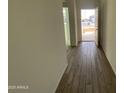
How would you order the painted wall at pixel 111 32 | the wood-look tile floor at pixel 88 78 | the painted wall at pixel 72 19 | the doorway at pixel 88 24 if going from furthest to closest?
1. the doorway at pixel 88 24
2. the painted wall at pixel 72 19
3. the painted wall at pixel 111 32
4. the wood-look tile floor at pixel 88 78

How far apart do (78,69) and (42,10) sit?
3271 mm

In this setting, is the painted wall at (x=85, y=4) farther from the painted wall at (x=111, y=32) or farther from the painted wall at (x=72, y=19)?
the painted wall at (x=111, y=32)

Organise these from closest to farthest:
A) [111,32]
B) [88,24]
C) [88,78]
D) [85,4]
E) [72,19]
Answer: [88,78] < [111,32] < [72,19] < [85,4] < [88,24]

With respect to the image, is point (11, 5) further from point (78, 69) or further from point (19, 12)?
point (78, 69)

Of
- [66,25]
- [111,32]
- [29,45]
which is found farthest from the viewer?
[66,25]

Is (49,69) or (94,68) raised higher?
(49,69)

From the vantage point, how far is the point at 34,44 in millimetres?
2943

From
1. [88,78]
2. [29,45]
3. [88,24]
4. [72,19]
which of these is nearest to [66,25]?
[72,19]

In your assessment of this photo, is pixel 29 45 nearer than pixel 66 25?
Yes

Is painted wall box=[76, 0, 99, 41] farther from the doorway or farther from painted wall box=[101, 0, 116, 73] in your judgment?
painted wall box=[101, 0, 116, 73]

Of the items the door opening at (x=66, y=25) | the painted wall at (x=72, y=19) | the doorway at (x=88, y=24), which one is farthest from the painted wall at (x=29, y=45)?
the doorway at (x=88, y=24)

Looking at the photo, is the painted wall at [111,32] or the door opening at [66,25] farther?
the door opening at [66,25]

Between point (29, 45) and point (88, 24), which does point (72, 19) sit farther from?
point (29, 45)
